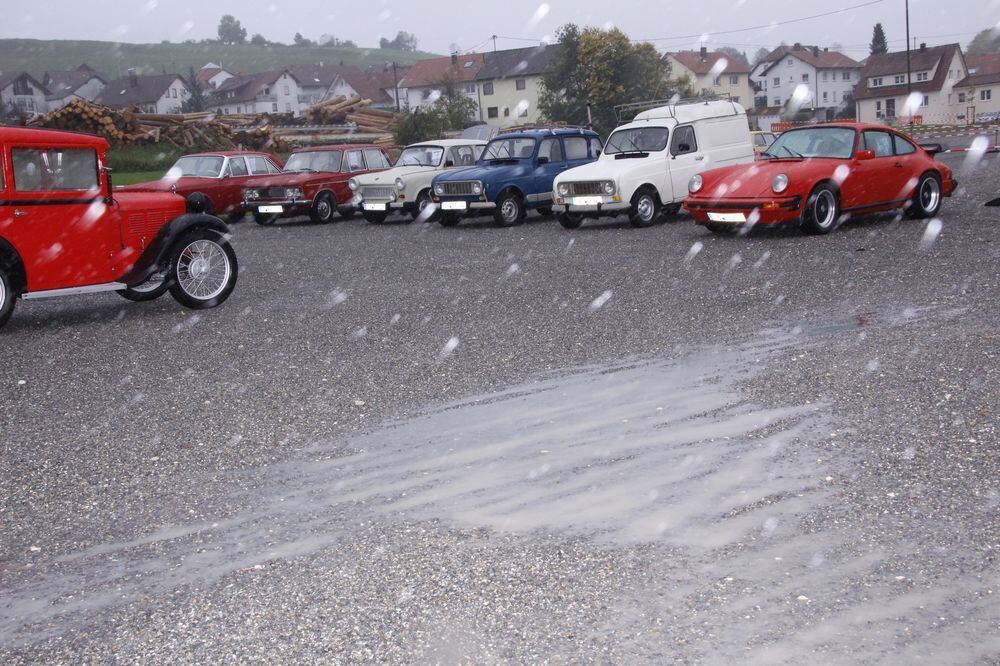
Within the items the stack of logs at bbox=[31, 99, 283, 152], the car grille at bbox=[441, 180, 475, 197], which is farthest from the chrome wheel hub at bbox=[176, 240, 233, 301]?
the stack of logs at bbox=[31, 99, 283, 152]

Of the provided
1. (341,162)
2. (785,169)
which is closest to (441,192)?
(341,162)

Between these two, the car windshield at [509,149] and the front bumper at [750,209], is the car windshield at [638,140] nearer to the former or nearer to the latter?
the car windshield at [509,149]

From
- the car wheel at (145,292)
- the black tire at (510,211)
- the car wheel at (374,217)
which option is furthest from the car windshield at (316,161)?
the car wheel at (145,292)

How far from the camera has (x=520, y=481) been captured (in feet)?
15.1

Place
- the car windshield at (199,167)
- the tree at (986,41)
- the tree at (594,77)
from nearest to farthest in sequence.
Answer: the car windshield at (199,167), the tree at (594,77), the tree at (986,41)

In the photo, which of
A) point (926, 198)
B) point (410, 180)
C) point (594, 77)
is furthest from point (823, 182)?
point (594, 77)

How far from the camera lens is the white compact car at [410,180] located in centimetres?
2036

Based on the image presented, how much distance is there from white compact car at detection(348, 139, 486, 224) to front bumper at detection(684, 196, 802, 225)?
820cm

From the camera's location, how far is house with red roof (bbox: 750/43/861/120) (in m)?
112

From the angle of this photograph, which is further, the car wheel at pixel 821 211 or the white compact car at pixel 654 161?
the white compact car at pixel 654 161

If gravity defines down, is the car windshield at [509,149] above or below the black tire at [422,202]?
above

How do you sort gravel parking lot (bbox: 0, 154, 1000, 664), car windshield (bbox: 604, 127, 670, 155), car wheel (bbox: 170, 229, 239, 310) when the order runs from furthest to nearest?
car windshield (bbox: 604, 127, 670, 155) → car wheel (bbox: 170, 229, 239, 310) → gravel parking lot (bbox: 0, 154, 1000, 664)

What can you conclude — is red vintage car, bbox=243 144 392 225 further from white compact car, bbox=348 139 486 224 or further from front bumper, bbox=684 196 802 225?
front bumper, bbox=684 196 802 225

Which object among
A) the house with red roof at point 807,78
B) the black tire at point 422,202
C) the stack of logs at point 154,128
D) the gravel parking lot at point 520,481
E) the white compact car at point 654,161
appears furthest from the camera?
the house with red roof at point 807,78
